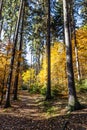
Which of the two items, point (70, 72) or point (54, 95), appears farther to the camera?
point (54, 95)

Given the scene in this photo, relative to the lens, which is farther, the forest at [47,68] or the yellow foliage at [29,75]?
the yellow foliage at [29,75]

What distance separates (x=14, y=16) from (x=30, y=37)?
3.53 metres

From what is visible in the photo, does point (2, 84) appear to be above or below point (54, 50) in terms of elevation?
below

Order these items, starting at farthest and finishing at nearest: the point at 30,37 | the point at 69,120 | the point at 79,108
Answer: the point at 30,37 < the point at 79,108 < the point at 69,120

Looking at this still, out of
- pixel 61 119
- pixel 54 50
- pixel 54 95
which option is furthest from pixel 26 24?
pixel 61 119

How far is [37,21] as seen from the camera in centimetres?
2542

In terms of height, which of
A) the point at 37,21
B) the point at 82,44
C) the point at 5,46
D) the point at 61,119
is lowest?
the point at 61,119

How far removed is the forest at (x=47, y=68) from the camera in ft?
35.7

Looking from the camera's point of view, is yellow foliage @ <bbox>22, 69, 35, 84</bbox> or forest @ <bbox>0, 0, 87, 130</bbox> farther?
yellow foliage @ <bbox>22, 69, 35, 84</bbox>

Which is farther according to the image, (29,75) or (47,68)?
(29,75)

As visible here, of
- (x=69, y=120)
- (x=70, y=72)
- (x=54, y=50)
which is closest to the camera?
(x=69, y=120)

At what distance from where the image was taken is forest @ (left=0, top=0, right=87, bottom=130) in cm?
1088

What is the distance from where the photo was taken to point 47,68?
1770 cm

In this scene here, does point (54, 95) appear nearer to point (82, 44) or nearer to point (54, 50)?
point (82, 44)
